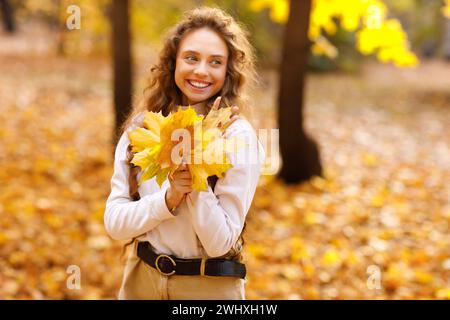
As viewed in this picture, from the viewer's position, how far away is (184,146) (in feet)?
5.31

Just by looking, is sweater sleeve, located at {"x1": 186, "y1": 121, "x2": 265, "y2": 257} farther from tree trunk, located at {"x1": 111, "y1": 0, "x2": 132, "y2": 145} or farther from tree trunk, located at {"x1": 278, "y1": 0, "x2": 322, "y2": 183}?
tree trunk, located at {"x1": 111, "y1": 0, "x2": 132, "y2": 145}

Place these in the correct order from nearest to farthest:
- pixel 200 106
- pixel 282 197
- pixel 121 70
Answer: pixel 200 106
pixel 282 197
pixel 121 70

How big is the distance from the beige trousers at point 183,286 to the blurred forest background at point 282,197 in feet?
1.36

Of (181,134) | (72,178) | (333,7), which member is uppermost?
(333,7)

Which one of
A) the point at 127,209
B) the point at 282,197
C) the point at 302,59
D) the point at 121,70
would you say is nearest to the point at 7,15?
the point at 121,70

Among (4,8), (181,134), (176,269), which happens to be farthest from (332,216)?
(4,8)

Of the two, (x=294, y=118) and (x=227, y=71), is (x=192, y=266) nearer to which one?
(x=227, y=71)

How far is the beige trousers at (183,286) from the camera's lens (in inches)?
78.7

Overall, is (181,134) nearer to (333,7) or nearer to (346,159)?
(333,7)

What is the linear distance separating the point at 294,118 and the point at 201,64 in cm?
464

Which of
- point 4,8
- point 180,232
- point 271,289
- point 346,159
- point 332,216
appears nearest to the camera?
point 180,232

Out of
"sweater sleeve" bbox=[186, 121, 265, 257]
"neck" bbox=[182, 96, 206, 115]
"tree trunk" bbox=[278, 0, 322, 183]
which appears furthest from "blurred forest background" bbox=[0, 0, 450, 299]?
"sweater sleeve" bbox=[186, 121, 265, 257]

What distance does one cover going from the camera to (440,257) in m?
4.62
